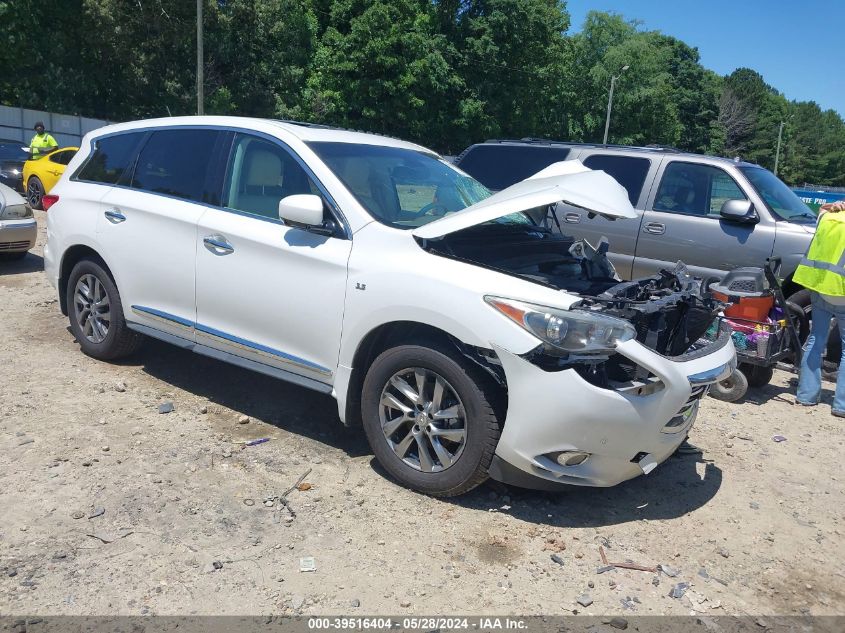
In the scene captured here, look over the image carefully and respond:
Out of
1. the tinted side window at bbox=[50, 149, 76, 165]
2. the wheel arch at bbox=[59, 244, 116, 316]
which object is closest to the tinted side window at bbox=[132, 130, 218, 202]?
the wheel arch at bbox=[59, 244, 116, 316]

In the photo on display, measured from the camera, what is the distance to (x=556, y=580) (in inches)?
134

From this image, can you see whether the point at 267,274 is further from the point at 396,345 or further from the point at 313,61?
the point at 313,61

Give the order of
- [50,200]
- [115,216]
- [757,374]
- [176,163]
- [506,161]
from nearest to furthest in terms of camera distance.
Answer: [176,163] < [115,216] < [50,200] < [757,374] < [506,161]

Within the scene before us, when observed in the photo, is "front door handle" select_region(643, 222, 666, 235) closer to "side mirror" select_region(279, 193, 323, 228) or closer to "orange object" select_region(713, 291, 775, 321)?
"orange object" select_region(713, 291, 775, 321)

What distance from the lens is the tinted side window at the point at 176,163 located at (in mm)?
5066

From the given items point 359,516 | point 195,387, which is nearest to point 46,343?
point 195,387

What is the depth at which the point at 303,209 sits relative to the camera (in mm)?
4137

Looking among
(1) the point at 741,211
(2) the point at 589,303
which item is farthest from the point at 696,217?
(2) the point at 589,303

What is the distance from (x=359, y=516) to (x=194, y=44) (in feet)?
122

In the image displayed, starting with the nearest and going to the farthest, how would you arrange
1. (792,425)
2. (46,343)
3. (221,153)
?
(221,153), (792,425), (46,343)

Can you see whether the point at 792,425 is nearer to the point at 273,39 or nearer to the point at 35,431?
the point at 35,431

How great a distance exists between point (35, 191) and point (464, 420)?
14.9 metres

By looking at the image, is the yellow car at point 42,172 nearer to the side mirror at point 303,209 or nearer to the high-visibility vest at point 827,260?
the side mirror at point 303,209

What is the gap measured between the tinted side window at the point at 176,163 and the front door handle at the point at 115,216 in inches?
9.4
